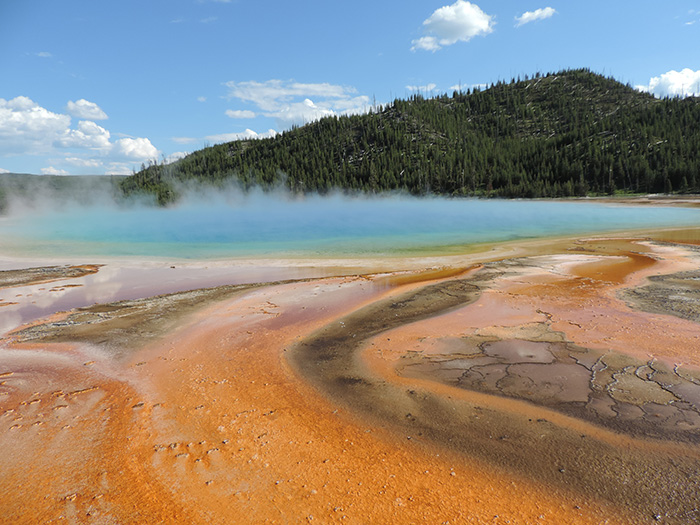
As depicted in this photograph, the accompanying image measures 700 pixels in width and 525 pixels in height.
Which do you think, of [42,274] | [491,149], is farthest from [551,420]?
[491,149]

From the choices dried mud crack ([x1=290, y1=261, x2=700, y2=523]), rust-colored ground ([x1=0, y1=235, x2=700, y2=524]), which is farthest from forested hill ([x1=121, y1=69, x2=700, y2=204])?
rust-colored ground ([x1=0, y1=235, x2=700, y2=524])

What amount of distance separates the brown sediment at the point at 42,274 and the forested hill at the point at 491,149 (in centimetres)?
9625

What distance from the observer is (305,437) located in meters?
4.61

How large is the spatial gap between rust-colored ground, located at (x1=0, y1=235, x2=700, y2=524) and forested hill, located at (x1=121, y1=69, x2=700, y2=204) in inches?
3775

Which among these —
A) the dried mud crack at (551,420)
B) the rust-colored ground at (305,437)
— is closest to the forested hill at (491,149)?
the dried mud crack at (551,420)

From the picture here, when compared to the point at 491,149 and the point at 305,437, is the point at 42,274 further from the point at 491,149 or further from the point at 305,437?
the point at 491,149

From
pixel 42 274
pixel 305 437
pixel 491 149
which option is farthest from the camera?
pixel 491 149

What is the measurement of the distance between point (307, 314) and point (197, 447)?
538 cm

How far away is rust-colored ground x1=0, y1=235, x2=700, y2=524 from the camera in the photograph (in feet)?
11.5

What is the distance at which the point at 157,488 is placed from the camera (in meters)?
3.77

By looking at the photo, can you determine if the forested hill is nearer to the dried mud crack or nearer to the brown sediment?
the dried mud crack

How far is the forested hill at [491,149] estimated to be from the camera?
93.1 metres

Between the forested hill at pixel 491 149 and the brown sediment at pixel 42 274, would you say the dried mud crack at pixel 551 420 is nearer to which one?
the brown sediment at pixel 42 274

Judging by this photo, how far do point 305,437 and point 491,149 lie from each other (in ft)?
479
